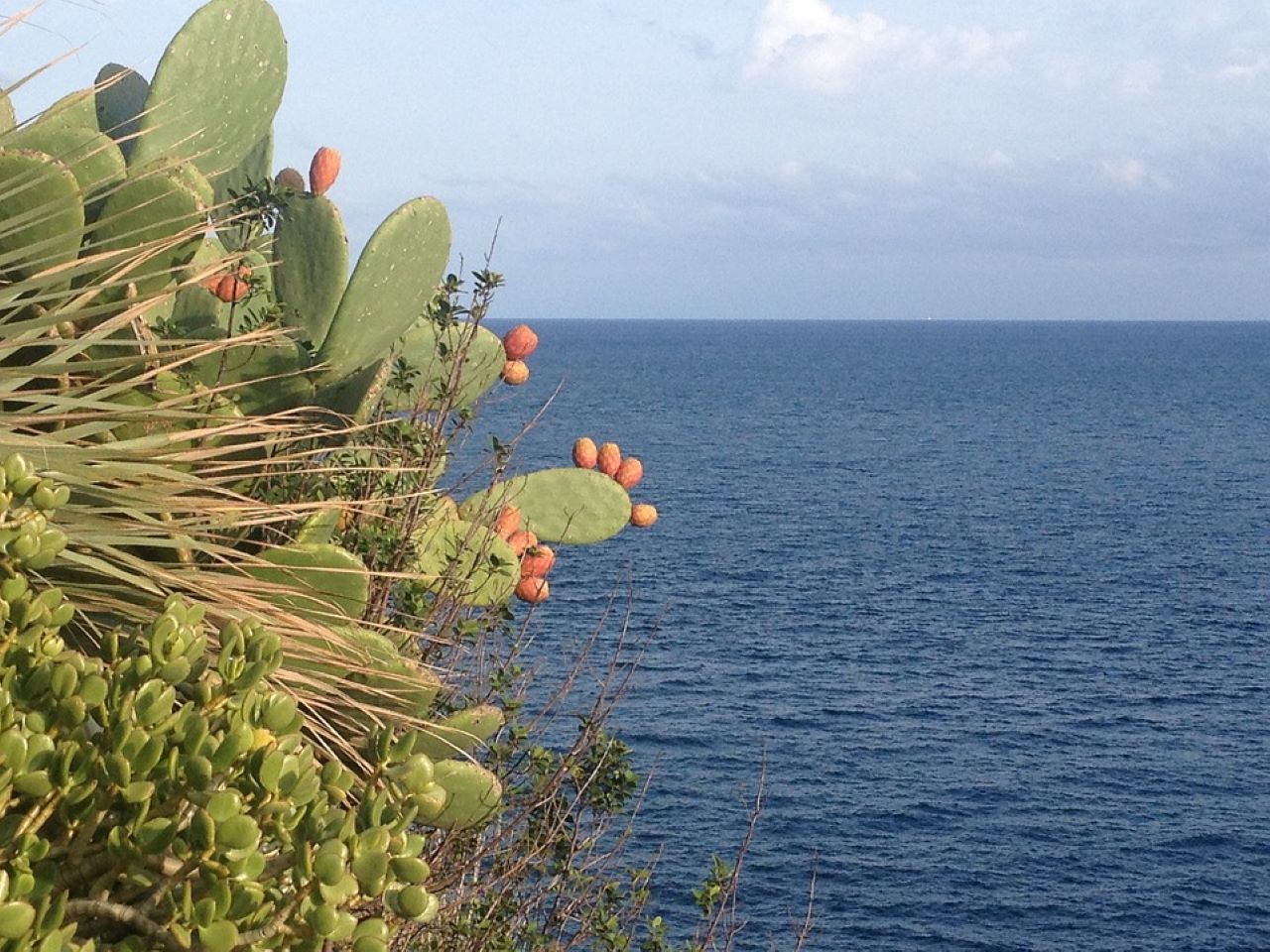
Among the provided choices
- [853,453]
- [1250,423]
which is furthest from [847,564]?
[1250,423]

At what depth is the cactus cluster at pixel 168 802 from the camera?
1567 millimetres

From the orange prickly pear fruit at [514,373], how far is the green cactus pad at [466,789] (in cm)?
179

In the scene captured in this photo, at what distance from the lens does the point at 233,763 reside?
1646mm

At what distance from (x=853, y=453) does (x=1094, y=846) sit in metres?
50.3

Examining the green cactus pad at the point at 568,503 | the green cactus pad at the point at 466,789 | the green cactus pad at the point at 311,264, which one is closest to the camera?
the green cactus pad at the point at 466,789

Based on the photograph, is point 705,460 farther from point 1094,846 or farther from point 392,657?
point 392,657

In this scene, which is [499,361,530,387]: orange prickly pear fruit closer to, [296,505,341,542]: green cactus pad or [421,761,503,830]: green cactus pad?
[296,505,341,542]: green cactus pad

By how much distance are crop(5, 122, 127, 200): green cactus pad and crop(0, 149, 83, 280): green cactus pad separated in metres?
0.11

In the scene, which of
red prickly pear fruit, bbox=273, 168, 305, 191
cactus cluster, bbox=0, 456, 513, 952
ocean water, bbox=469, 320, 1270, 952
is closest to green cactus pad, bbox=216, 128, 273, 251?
red prickly pear fruit, bbox=273, 168, 305, 191

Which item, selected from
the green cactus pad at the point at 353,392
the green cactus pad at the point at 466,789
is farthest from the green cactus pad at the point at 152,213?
the green cactus pad at the point at 466,789

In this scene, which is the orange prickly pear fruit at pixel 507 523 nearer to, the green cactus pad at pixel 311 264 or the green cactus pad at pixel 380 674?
the green cactus pad at pixel 311 264

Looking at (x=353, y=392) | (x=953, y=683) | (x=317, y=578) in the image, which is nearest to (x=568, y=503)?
(x=353, y=392)

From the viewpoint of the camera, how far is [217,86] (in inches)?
142

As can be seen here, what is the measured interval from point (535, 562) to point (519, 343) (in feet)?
2.42
